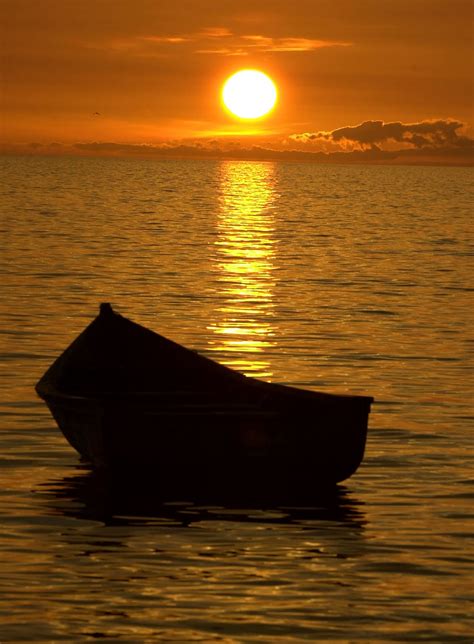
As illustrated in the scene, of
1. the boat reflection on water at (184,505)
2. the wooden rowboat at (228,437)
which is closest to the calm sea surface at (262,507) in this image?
the boat reflection on water at (184,505)

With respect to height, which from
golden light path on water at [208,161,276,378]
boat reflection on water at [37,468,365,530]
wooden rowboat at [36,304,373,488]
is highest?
golden light path on water at [208,161,276,378]

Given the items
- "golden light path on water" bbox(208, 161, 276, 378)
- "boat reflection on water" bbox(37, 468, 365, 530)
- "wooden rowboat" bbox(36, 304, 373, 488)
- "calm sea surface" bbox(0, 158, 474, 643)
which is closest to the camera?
"calm sea surface" bbox(0, 158, 474, 643)

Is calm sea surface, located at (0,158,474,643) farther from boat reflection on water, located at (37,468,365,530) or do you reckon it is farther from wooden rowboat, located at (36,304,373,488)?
wooden rowboat, located at (36,304,373,488)

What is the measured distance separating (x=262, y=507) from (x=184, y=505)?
0.96 meters

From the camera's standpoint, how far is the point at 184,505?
1861 cm

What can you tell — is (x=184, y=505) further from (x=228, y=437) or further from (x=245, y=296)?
(x=245, y=296)

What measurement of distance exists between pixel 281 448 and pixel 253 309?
70.0ft

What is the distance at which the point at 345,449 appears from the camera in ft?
63.4

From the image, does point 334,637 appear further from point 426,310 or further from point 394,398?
point 426,310

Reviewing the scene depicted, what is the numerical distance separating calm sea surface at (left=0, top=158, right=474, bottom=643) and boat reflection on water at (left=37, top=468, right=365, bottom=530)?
0.16ft

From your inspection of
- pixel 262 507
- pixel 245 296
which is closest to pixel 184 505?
Answer: pixel 262 507

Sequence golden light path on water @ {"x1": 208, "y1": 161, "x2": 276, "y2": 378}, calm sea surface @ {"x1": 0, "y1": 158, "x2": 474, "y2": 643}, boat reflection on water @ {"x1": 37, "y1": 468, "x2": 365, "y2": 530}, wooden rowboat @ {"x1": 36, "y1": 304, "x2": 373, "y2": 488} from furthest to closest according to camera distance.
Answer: golden light path on water @ {"x1": 208, "y1": 161, "x2": 276, "y2": 378}
wooden rowboat @ {"x1": 36, "y1": 304, "x2": 373, "y2": 488}
boat reflection on water @ {"x1": 37, "y1": 468, "x2": 365, "y2": 530}
calm sea surface @ {"x1": 0, "y1": 158, "x2": 474, "y2": 643}

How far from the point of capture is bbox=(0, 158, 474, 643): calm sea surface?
14.5 meters

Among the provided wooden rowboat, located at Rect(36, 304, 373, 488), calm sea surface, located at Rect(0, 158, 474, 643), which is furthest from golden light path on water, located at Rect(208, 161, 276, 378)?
wooden rowboat, located at Rect(36, 304, 373, 488)
